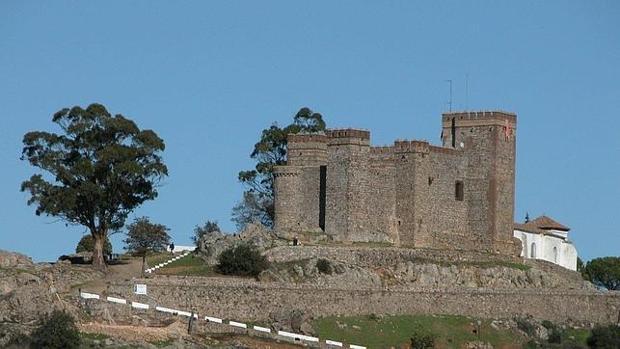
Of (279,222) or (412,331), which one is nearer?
(412,331)

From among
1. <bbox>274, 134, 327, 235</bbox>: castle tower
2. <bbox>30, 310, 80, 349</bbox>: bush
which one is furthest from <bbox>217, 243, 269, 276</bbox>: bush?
<bbox>30, 310, 80, 349</bbox>: bush

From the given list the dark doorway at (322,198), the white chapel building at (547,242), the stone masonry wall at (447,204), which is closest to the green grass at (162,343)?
the dark doorway at (322,198)

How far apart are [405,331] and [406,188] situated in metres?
9.31

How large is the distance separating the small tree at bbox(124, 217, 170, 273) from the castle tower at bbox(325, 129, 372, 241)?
837 centimetres

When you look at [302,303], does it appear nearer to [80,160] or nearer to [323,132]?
[80,160]

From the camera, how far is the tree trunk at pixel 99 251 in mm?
88688

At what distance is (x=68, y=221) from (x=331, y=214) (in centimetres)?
1185

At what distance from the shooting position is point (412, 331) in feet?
289

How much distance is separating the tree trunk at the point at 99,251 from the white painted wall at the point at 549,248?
23730mm

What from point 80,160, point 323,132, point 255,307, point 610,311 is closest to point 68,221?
point 80,160

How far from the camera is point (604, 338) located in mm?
92125

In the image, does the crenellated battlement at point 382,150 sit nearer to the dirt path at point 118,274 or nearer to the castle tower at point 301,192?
the castle tower at point 301,192

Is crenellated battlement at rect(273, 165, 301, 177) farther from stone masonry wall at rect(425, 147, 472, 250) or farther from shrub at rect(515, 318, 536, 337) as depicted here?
shrub at rect(515, 318, 536, 337)

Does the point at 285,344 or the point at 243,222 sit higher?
the point at 243,222
